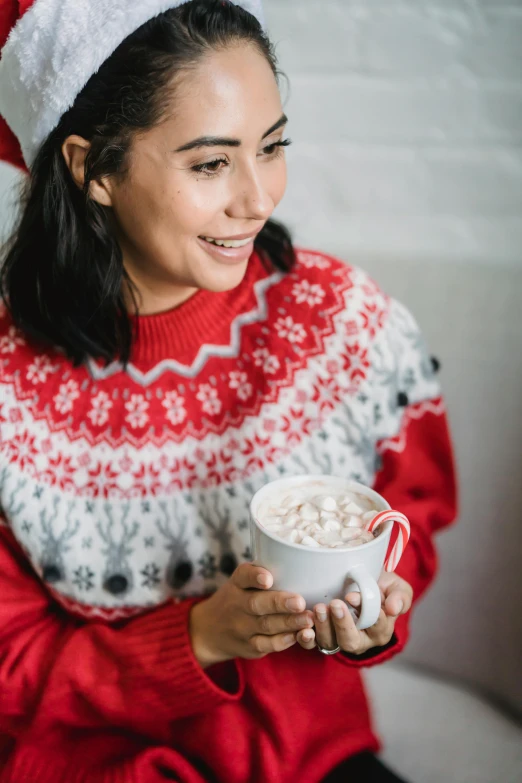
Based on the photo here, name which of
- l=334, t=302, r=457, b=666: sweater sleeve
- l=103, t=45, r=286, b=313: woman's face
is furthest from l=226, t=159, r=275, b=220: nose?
l=334, t=302, r=457, b=666: sweater sleeve

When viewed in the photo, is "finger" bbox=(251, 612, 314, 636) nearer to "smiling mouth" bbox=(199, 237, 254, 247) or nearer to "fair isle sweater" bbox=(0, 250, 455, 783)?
"fair isle sweater" bbox=(0, 250, 455, 783)

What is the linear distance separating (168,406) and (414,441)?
35cm

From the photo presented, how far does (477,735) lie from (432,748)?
2.8 inches

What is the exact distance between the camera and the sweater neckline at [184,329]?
1.00 meters

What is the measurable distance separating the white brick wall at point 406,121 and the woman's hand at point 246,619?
0.64m

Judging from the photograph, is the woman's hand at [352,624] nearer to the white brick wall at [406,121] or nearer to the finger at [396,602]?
the finger at [396,602]

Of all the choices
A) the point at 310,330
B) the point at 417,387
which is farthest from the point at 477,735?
the point at 310,330

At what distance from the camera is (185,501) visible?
3.16 feet

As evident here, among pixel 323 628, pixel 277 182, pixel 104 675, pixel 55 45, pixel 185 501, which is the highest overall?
pixel 55 45

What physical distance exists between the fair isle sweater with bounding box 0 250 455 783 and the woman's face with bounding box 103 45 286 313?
0.44 ft

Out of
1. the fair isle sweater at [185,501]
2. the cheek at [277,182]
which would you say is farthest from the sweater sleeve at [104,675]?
the cheek at [277,182]

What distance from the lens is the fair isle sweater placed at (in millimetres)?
890

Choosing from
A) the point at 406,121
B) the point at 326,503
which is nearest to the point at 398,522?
the point at 326,503

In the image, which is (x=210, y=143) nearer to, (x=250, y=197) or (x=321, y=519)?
(x=250, y=197)
